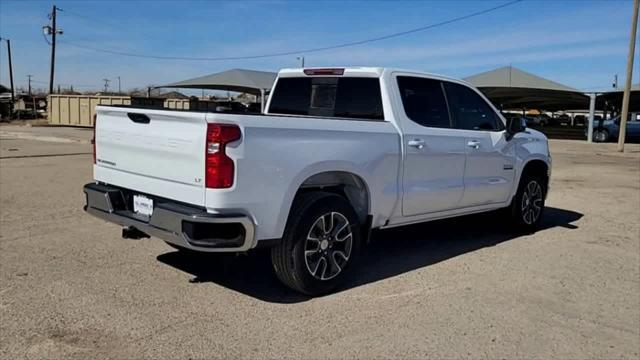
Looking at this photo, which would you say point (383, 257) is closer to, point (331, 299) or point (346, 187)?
point (346, 187)

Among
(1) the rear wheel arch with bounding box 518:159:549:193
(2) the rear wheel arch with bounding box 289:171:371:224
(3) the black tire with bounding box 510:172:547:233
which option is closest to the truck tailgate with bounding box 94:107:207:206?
(2) the rear wheel arch with bounding box 289:171:371:224

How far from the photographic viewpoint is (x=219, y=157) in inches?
166

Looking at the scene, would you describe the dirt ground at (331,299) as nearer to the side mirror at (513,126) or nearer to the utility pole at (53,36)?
the side mirror at (513,126)

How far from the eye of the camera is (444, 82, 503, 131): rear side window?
6563 millimetres

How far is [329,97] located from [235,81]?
3452 cm

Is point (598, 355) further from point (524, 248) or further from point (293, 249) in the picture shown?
point (524, 248)

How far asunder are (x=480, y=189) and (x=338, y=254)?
2428mm

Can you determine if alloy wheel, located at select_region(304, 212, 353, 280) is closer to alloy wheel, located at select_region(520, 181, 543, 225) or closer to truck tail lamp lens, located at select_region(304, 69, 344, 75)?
truck tail lamp lens, located at select_region(304, 69, 344, 75)

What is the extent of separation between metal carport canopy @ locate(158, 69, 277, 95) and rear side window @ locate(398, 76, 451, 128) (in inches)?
1288

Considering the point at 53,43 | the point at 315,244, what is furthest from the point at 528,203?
the point at 53,43

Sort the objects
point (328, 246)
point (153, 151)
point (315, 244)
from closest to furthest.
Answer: point (153, 151) < point (315, 244) < point (328, 246)

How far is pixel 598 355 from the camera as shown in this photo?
412 centimetres

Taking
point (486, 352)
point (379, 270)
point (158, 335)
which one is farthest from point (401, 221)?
point (158, 335)

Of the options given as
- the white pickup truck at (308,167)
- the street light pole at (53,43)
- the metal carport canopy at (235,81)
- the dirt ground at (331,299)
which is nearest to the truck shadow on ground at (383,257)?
the dirt ground at (331,299)
